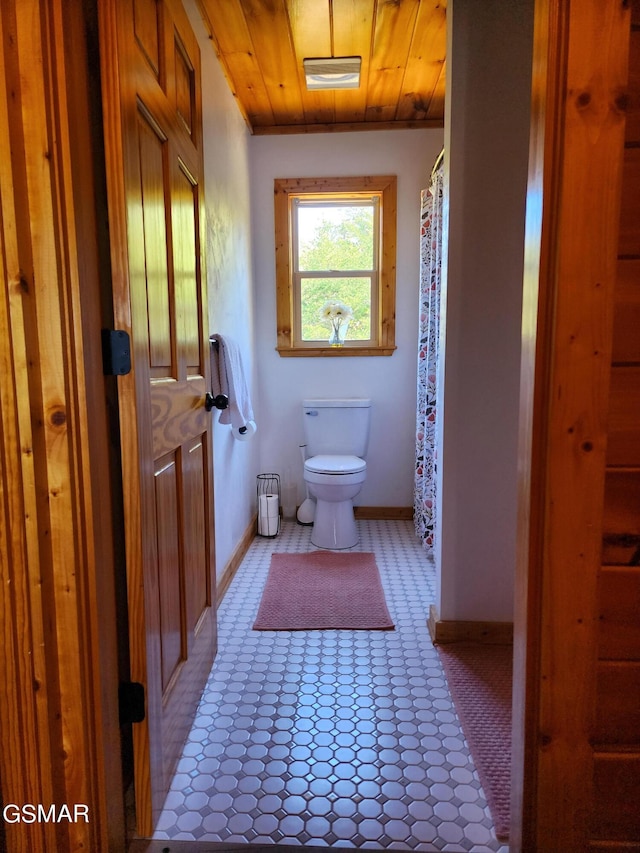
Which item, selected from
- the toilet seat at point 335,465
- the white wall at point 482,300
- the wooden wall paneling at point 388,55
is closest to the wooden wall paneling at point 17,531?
the white wall at point 482,300

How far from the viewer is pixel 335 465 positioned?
8.75 ft

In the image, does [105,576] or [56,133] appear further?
[105,576]

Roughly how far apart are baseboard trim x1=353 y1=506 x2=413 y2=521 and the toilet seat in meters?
0.56

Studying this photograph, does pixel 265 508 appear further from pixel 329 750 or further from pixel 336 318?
pixel 329 750

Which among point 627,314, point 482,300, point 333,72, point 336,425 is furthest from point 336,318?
point 627,314

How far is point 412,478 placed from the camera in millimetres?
3225

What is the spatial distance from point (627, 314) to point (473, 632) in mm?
1364

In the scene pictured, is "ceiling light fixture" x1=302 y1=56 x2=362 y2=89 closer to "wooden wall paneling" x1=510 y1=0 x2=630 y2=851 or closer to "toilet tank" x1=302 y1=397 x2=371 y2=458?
"toilet tank" x1=302 y1=397 x2=371 y2=458

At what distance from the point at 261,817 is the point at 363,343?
2.55 m

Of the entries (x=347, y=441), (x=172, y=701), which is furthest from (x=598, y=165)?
(x=347, y=441)

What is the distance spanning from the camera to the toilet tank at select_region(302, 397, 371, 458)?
298 cm

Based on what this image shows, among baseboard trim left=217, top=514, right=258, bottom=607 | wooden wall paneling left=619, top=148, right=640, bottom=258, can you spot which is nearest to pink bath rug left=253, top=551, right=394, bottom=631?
baseboard trim left=217, top=514, right=258, bottom=607

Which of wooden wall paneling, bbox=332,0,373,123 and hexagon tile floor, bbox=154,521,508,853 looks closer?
hexagon tile floor, bbox=154,521,508,853

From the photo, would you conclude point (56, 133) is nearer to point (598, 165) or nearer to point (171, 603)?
point (598, 165)
